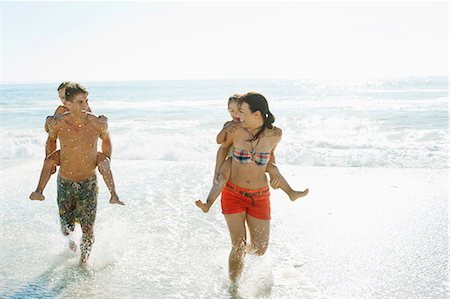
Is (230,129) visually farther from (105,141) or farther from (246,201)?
(105,141)

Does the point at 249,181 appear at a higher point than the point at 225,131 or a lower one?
lower

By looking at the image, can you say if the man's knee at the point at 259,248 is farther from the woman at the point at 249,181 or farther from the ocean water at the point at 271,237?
the ocean water at the point at 271,237

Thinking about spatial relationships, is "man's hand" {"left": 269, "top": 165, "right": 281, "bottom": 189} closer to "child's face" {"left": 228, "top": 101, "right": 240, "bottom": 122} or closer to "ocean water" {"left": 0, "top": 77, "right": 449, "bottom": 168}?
"child's face" {"left": 228, "top": 101, "right": 240, "bottom": 122}

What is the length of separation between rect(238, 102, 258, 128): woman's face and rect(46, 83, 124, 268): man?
151cm

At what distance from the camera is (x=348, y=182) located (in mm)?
9164

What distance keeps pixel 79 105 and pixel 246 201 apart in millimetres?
1882

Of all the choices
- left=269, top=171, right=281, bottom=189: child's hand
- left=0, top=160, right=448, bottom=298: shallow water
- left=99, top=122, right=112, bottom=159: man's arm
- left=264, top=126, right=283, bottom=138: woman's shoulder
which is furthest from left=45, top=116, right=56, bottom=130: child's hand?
left=269, top=171, right=281, bottom=189: child's hand


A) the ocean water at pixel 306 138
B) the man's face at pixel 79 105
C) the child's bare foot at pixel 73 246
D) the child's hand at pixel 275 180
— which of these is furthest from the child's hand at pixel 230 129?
the ocean water at pixel 306 138

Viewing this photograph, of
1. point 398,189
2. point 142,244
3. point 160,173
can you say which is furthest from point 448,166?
point 142,244

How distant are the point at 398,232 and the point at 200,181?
408 cm

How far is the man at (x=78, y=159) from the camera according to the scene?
185 inches

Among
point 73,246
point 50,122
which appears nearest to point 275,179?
point 50,122

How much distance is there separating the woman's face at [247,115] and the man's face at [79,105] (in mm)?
1600

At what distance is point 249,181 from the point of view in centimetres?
432
